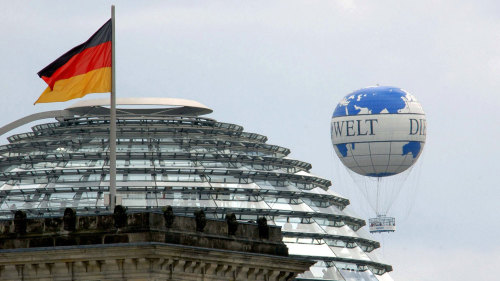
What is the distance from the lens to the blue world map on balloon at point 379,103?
18225 cm

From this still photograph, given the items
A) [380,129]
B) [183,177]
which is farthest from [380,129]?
[183,177]

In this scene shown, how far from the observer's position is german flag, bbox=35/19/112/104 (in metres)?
77.0

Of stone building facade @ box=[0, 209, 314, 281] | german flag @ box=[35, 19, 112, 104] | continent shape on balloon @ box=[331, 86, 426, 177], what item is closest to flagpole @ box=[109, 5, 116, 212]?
german flag @ box=[35, 19, 112, 104]

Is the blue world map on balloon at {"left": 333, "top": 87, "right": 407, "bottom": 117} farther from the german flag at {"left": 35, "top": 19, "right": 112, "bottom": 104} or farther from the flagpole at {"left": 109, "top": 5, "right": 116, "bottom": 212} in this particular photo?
the flagpole at {"left": 109, "top": 5, "right": 116, "bottom": 212}

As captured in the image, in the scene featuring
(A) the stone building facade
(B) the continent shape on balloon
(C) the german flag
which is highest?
(B) the continent shape on balloon

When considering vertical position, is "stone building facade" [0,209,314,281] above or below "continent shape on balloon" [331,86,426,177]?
below

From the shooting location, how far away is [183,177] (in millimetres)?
124688

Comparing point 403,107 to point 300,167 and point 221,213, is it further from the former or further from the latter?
point 221,213

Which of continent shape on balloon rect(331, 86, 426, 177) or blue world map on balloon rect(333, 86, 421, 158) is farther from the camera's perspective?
continent shape on balloon rect(331, 86, 426, 177)

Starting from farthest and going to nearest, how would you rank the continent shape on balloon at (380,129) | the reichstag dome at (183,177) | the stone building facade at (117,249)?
the continent shape on balloon at (380,129), the reichstag dome at (183,177), the stone building facade at (117,249)

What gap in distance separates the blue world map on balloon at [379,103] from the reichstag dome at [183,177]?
4717 centimetres

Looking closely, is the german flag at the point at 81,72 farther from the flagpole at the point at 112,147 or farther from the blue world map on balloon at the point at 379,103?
the blue world map on balloon at the point at 379,103

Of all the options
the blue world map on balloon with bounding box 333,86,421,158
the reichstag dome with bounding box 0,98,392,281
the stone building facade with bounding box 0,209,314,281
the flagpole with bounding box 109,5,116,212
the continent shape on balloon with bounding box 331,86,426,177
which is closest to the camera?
the stone building facade with bounding box 0,209,314,281

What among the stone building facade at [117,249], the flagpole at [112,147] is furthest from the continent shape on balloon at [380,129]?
the stone building facade at [117,249]
